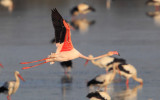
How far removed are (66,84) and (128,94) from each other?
1.87m

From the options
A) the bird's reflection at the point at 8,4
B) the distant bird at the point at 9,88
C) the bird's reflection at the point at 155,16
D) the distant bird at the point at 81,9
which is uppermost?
the bird's reflection at the point at 8,4

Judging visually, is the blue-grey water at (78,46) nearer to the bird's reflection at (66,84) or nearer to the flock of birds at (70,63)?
the bird's reflection at (66,84)

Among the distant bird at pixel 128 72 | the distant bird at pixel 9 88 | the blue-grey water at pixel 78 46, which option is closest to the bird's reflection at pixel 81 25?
the blue-grey water at pixel 78 46

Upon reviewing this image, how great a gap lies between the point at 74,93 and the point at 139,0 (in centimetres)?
2449

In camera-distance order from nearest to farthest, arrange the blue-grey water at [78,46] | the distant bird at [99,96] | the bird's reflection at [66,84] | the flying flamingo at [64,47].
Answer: the distant bird at [99,96], the flying flamingo at [64,47], the bird's reflection at [66,84], the blue-grey water at [78,46]

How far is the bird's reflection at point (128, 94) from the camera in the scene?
11.8 metres

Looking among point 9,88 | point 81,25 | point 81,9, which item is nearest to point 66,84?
point 9,88

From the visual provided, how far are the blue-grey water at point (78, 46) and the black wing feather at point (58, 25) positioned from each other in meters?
1.38

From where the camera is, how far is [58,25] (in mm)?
11352

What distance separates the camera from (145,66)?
15.4m

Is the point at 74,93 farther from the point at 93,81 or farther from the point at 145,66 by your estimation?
the point at 145,66

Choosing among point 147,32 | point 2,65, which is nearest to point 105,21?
point 147,32

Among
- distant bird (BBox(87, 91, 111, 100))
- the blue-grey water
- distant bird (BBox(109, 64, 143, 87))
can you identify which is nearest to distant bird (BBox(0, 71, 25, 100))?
the blue-grey water

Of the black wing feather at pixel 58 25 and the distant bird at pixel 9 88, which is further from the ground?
the black wing feather at pixel 58 25
